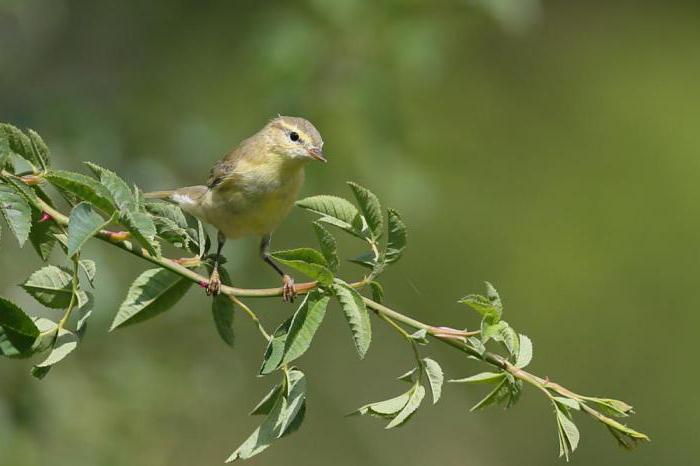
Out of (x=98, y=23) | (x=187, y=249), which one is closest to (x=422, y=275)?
(x=98, y=23)

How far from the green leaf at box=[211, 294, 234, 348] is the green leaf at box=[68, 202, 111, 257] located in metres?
0.34

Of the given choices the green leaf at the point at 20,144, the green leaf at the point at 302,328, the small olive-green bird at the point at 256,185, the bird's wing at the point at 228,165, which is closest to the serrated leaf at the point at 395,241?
the green leaf at the point at 302,328

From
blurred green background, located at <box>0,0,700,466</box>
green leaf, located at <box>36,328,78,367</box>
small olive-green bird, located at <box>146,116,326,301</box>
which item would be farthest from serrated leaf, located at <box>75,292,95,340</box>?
blurred green background, located at <box>0,0,700,466</box>

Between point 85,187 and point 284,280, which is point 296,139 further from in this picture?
point 85,187

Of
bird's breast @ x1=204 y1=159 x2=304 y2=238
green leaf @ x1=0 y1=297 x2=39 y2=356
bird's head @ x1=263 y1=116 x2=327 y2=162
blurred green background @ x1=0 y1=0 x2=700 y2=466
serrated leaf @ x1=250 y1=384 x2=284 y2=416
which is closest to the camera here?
green leaf @ x1=0 y1=297 x2=39 y2=356

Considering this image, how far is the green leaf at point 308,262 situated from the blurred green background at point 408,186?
4.91ft

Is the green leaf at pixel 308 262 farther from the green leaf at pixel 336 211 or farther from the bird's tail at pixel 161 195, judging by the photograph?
the bird's tail at pixel 161 195

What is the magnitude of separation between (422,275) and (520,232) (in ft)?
4.47

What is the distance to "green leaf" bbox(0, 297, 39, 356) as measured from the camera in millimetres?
1620

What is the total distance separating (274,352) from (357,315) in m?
0.15

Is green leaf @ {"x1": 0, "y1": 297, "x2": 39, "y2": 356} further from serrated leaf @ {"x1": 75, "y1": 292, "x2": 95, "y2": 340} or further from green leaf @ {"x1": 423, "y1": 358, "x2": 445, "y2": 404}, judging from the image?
green leaf @ {"x1": 423, "y1": 358, "x2": 445, "y2": 404}

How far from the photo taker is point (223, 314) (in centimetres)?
187

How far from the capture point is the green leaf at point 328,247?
163 centimetres

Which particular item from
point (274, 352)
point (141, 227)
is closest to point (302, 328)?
point (274, 352)
